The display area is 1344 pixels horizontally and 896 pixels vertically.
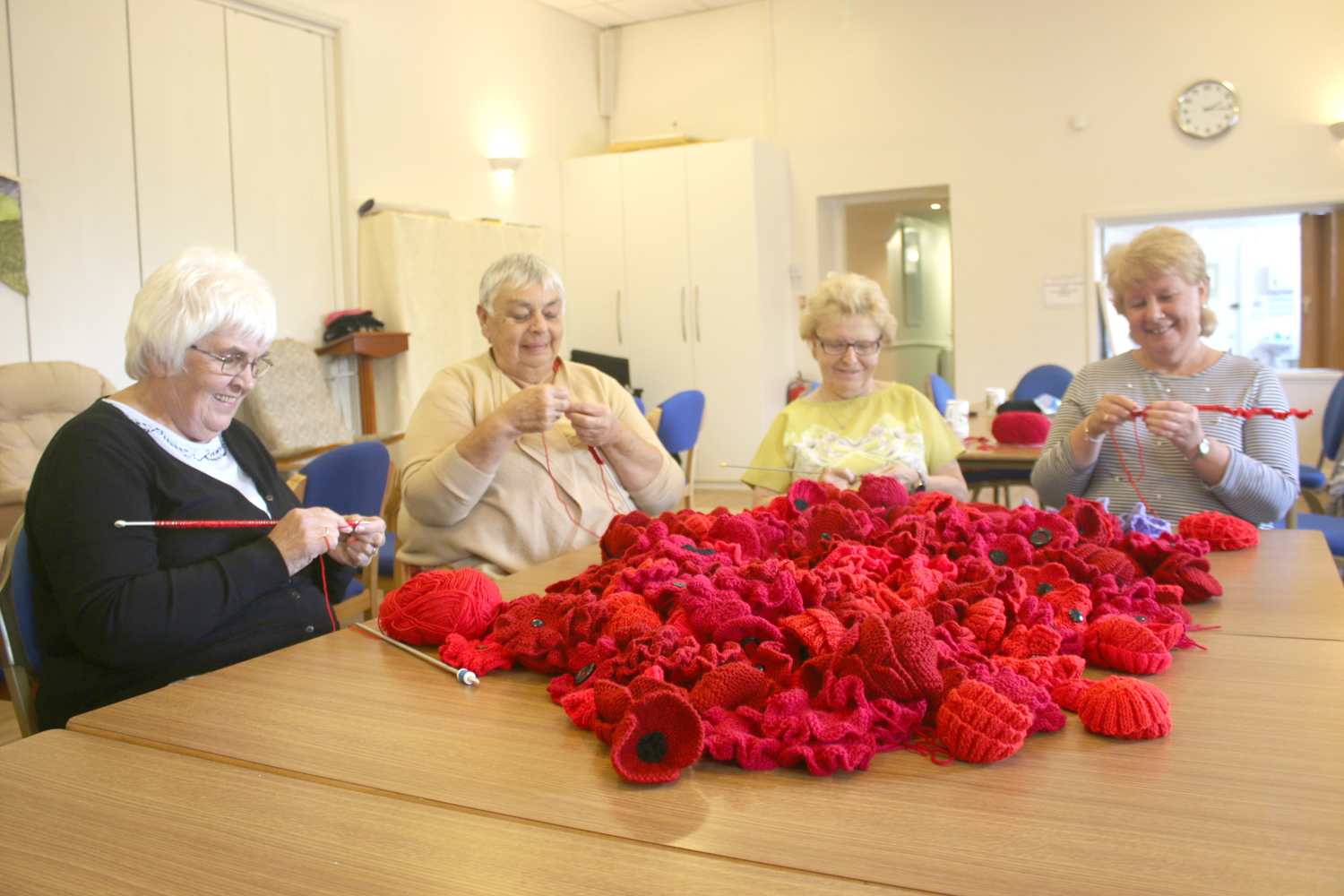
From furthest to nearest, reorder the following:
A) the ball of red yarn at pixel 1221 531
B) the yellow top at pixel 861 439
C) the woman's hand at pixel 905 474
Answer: the yellow top at pixel 861 439
the woman's hand at pixel 905 474
the ball of red yarn at pixel 1221 531

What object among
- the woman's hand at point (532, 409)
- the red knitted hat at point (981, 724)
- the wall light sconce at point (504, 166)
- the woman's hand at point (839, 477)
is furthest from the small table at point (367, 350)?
the red knitted hat at point (981, 724)

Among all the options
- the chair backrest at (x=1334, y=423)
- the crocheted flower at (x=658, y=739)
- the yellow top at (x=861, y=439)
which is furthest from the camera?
Result: the chair backrest at (x=1334, y=423)

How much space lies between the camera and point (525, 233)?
20.8 feet

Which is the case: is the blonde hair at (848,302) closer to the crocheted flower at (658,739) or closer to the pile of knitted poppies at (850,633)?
the pile of knitted poppies at (850,633)

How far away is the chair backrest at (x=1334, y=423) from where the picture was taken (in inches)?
171

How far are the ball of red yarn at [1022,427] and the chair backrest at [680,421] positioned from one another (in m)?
1.29

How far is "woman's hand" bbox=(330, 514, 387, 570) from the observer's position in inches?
64.4

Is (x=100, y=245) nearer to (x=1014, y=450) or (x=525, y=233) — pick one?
(x=525, y=233)

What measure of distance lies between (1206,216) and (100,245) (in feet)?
19.8

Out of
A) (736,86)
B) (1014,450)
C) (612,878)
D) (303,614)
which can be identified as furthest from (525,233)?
(612,878)

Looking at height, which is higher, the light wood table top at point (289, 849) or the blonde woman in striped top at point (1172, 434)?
the blonde woman in striped top at point (1172, 434)

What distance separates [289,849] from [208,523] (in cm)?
83

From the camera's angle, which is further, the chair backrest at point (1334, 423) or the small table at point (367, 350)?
the small table at point (367, 350)

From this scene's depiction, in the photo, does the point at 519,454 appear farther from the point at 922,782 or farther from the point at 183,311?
the point at 922,782
